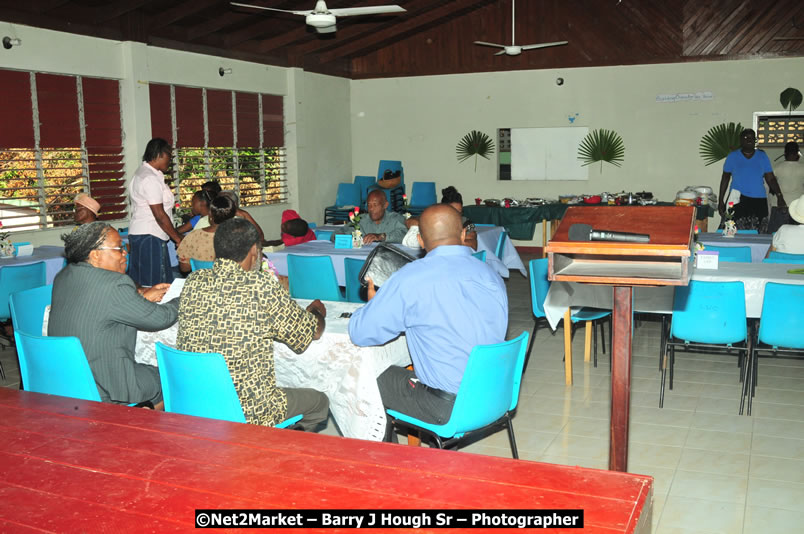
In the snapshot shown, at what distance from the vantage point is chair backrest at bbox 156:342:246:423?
8.55 feet

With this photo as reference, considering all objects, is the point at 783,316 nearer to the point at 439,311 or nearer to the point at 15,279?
the point at 439,311

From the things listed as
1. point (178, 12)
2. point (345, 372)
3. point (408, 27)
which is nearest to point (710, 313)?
point (345, 372)

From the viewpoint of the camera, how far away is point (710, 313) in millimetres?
4277

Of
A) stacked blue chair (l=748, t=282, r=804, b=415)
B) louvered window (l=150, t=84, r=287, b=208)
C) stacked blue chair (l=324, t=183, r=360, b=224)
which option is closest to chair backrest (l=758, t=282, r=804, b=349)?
stacked blue chair (l=748, t=282, r=804, b=415)

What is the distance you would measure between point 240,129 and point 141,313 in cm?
824

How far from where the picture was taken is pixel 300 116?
38.8 feet

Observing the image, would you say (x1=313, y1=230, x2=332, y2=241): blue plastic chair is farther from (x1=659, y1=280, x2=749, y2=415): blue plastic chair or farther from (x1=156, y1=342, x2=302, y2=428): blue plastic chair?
(x1=156, y1=342, x2=302, y2=428): blue plastic chair

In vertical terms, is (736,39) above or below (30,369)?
above

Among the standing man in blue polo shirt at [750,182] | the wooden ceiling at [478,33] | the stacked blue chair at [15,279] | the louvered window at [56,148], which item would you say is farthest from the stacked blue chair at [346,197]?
the stacked blue chair at [15,279]

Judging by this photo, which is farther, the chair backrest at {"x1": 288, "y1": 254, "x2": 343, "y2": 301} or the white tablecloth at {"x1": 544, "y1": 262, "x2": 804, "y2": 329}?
the chair backrest at {"x1": 288, "y1": 254, "x2": 343, "y2": 301}

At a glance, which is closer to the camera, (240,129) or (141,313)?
(141,313)

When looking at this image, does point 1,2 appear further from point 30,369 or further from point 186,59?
point 30,369

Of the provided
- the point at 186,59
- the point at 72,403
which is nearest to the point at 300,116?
the point at 186,59

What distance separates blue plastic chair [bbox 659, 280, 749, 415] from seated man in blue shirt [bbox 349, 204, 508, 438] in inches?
73.2
